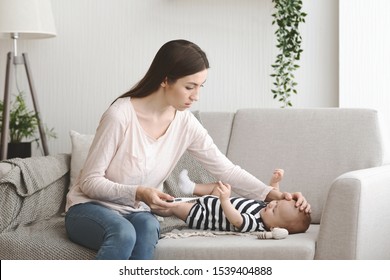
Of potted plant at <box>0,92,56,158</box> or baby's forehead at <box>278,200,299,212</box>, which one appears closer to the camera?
baby's forehead at <box>278,200,299,212</box>

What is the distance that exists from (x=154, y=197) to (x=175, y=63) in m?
0.48

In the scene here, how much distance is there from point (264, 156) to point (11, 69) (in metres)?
1.33

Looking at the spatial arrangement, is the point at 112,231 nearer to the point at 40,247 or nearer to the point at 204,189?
the point at 40,247

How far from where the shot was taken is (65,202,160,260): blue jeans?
2.33 meters

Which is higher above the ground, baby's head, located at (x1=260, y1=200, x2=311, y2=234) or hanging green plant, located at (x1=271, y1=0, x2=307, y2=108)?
hanging green plant, located at (x1=271, y1=0, x2=307, y2=108)

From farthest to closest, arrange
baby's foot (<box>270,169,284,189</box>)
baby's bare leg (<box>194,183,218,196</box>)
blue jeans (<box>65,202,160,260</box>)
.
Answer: baby's bare leg (<box>194,183,218,196</box>), baby's foot (<box>270,169,284,189</box>), blue jeans (<box>65,202,160,260</box>)

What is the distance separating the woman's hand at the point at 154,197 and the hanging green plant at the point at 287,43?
1.32 metres

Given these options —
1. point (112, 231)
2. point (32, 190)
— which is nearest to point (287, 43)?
point (32, 190)

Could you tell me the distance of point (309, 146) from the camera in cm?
311

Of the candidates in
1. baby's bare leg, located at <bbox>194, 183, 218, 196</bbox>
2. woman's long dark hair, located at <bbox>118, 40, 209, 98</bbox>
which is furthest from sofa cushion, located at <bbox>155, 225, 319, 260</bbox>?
woman's long dark hair, located at <bbox>118, 40, 209, 98</bbox>

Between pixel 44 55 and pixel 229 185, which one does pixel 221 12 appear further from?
pixel 229 185

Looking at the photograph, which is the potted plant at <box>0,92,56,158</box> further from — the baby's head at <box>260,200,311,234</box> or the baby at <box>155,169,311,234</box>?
the baby's head at <box>260,200,311,234</box>

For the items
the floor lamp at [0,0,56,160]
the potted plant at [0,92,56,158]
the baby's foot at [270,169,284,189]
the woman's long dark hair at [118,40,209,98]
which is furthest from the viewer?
the potted plant at [0,92,56,158]

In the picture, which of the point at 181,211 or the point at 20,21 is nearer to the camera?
the point at 181,211
